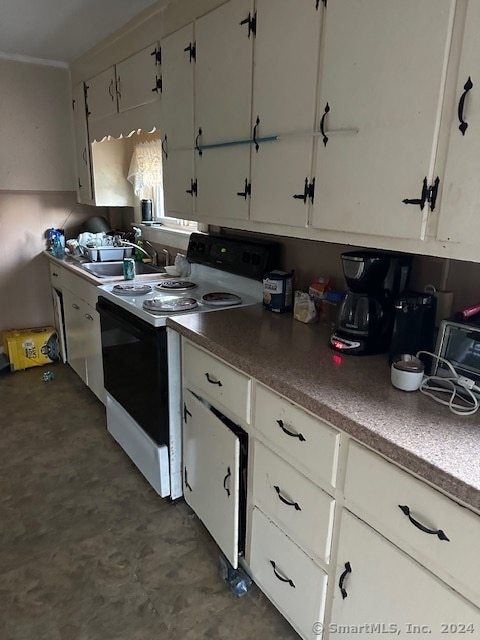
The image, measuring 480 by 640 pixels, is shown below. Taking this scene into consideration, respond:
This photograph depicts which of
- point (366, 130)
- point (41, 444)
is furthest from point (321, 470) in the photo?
point (41, 444)

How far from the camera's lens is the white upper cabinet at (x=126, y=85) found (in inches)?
91.3

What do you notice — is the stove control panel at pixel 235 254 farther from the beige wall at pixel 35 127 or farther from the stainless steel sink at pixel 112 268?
the beige wall at pixel 35 127

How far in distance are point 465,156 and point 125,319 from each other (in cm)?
157

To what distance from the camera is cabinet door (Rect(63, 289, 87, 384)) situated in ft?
9.95

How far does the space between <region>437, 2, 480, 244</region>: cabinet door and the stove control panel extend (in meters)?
1.04

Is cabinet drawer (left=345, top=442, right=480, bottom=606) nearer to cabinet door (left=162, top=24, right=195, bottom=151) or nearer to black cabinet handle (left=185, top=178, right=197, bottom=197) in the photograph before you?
black cabinet handle (left=185, top=178, right=197, bottom=197)

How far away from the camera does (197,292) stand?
2.35 metres

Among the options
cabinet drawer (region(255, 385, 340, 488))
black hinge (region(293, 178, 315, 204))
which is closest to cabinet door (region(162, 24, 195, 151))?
black hinge (region(293, 178, 315, 204))

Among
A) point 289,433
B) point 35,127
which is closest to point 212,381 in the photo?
point 289,433

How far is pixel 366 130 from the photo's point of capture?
129 centimetres

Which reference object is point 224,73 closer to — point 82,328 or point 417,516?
point 417,516

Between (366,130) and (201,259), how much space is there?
1.35 meters

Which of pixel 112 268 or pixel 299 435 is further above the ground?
pixel 112 268

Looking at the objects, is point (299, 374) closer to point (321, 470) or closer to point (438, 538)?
point (321, 470)
